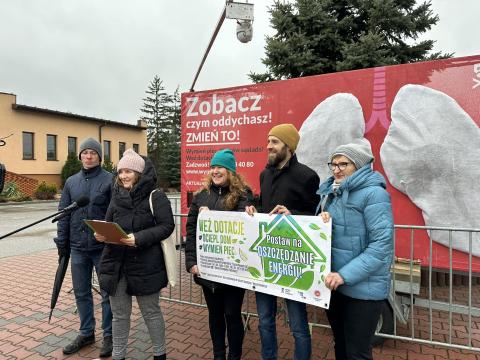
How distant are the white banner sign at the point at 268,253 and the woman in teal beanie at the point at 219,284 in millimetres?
79

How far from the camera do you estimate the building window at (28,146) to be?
86.4 ft

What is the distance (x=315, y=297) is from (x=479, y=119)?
252 centimetres

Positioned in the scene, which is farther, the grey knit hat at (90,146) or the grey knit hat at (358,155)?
the grey knit hat at (90,146)

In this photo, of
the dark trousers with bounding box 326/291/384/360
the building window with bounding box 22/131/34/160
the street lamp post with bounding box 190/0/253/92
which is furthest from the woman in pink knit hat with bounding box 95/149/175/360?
the building window with bounding box 22/131/34/160

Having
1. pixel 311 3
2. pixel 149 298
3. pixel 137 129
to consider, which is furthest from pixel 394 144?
pixel 137 129

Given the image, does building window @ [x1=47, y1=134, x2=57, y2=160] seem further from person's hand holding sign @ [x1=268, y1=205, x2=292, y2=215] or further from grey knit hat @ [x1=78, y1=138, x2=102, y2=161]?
person's hand holding sign @ [x1=268, y1=205, x2=292, y2=215]

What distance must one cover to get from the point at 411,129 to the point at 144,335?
146 inches

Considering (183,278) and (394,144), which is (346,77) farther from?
(183,278)

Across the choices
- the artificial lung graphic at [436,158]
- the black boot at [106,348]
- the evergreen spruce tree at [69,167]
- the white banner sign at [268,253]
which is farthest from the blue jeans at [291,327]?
the evergreen spruce tree at [69,167]

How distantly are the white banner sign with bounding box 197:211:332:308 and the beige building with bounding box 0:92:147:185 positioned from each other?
22323mm

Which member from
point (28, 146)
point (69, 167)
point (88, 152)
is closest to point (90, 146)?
point (88, 152)

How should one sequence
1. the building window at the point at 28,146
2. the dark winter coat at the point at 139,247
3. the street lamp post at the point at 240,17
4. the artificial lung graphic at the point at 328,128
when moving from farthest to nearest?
the building window at the point at 28,146 → the street lamp post at the point at 240,17 → the artificial lung graphic at the point at 328,128 → the dark winter coat at the point at 139,247

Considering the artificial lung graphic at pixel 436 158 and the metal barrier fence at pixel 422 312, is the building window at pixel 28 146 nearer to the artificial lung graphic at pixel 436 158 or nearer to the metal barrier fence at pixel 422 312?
the metal barrier fence at pixel 422 312

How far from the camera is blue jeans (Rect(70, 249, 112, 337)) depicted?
3.63m
